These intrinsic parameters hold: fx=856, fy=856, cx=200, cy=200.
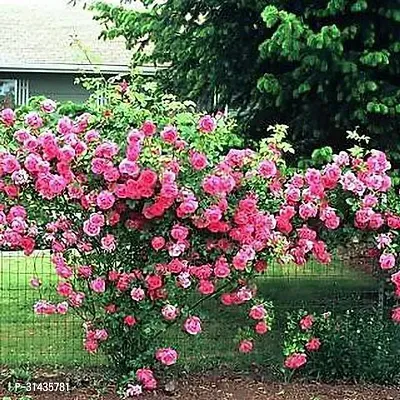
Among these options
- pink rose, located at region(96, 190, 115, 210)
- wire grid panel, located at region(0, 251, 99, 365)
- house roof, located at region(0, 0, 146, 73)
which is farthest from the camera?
house roof, located at region(0, 0, 146, 73)

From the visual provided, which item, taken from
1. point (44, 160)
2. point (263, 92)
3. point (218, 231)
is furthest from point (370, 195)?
point (44, 160)

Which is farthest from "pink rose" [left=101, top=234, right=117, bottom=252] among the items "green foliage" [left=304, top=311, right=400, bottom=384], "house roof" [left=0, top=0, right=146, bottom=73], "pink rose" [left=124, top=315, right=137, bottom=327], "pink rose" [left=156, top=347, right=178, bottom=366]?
"house roof" [left=0, top=0, right=146, bottom=73]

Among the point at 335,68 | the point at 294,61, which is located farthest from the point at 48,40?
the point at 335,68

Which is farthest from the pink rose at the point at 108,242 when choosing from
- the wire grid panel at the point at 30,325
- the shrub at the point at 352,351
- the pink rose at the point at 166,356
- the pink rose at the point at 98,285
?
the shrub at the point at 352,351

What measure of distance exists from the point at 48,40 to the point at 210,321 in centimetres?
1141

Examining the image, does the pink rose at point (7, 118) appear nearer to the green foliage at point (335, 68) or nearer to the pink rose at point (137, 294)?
the pink rose at point (137, 294)

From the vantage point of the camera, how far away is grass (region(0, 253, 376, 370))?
20.7 ft

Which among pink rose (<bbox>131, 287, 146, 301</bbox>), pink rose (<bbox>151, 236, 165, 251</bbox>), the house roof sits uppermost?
the house roof

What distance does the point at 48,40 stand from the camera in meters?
17.4

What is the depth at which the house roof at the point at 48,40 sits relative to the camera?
16078 mm

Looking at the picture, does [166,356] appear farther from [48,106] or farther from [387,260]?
[48,106]

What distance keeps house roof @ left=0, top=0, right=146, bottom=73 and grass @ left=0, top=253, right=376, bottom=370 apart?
7763 mm

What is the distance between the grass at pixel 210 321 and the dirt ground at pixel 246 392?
0.34m

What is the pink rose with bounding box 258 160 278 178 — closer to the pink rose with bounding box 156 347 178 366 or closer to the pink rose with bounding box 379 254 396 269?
the pink rose with bounding box 379 254 396 269
